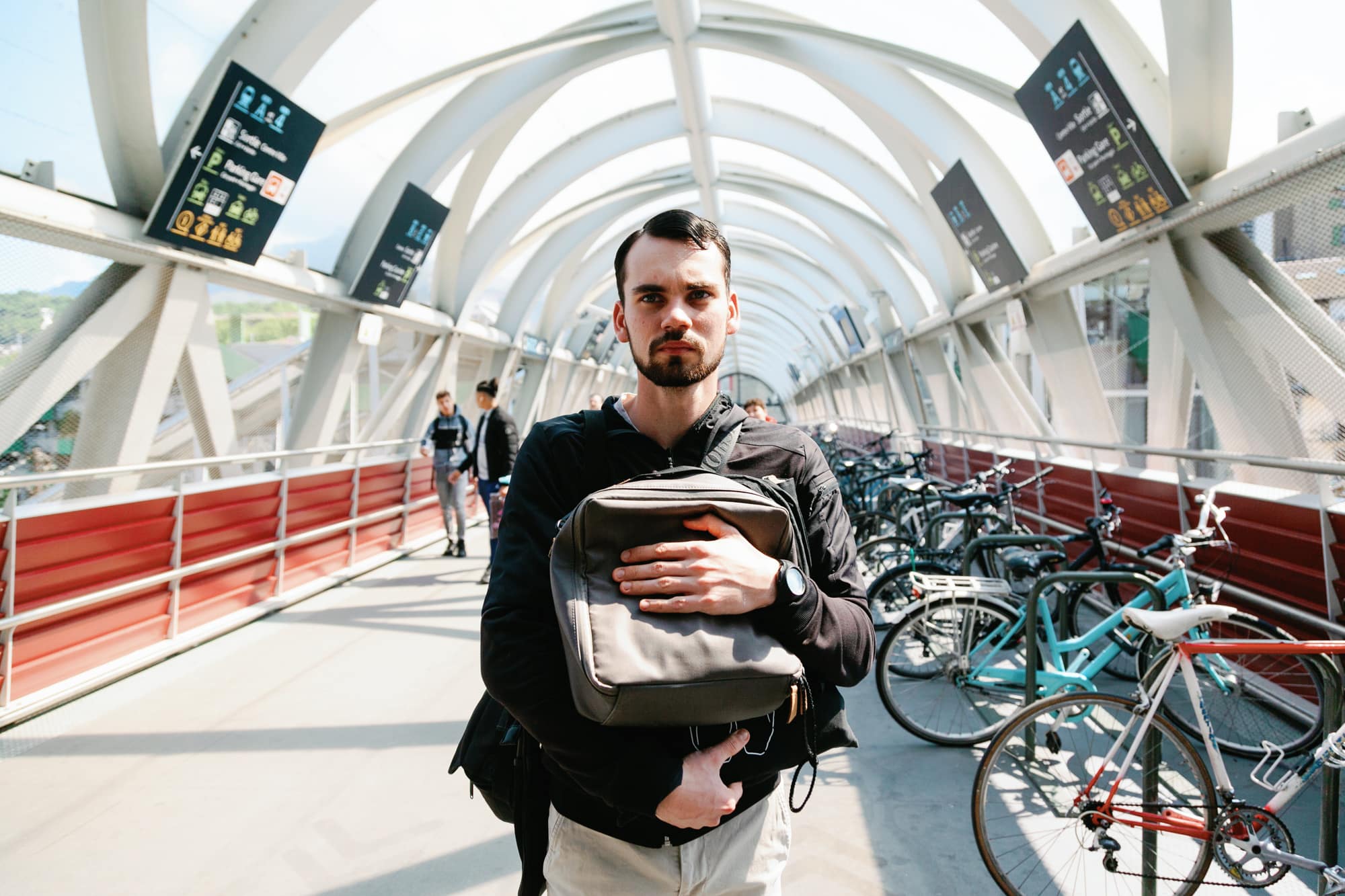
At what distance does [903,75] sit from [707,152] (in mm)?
6139

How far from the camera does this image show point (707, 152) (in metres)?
15.2

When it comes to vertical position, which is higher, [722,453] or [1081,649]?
[722,453]

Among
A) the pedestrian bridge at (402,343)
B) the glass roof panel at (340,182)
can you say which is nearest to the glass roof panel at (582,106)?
the pedestrian bridge at (402,343)

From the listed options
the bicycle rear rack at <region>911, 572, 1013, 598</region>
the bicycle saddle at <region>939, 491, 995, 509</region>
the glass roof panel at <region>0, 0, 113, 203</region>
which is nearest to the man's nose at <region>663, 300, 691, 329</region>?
the bicycle rear rack at <region>911, 572, 1013, 598</region>

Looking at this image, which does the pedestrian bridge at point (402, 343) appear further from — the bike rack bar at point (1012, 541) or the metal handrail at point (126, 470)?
the bike rack bar at point (1012, 541)

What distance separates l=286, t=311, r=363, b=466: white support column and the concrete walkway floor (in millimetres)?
5024

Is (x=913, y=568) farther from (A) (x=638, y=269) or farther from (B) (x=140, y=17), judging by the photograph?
(B) (x=140, y=17)

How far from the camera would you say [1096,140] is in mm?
5500

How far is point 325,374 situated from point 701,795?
9.57 metres

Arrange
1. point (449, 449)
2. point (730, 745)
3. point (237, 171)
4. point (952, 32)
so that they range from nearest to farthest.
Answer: point (730, 745) → point (237, 171) → point (952, 32) → point (449, 449)

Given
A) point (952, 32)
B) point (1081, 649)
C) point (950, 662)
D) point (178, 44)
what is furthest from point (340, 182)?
point (1081, 649)

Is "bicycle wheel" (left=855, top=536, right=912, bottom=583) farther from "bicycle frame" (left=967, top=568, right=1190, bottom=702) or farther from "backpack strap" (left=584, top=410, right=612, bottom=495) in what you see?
"backpack strap" (left=584, top=410, right=612, bottom=495)

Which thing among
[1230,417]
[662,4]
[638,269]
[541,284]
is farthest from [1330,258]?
[541,284]

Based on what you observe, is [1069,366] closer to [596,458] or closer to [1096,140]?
[1096,140]
